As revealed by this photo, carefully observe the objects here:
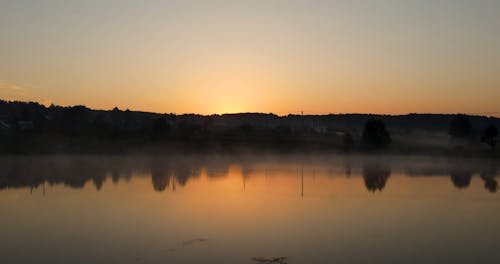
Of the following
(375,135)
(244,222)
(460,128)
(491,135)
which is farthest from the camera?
(460,128)

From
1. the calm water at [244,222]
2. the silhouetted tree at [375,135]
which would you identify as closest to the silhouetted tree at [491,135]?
the silhouetted tree at [375,135]

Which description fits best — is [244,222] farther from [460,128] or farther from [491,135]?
[460,128]

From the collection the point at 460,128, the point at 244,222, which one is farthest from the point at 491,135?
the point at 244,222

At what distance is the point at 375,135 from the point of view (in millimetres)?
58844

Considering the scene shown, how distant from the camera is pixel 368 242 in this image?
12.3m

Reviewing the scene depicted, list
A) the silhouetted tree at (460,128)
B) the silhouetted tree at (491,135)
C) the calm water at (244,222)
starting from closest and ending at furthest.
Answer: the calm water at (244,222), the silhouetted tree at (491,135), the silhouetted tree at (460,128)

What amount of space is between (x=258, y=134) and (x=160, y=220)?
5429 centimetres

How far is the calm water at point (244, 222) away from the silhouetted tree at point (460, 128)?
168ft

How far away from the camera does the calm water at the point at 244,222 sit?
36.0ft

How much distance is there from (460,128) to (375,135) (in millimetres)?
22165

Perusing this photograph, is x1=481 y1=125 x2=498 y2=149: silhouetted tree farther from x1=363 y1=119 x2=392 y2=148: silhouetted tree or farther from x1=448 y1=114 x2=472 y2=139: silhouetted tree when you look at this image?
x1=448 y1=114 x2=472 y2=139: silhouetted tree

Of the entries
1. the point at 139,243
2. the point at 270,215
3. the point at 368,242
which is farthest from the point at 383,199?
the point at 139,243

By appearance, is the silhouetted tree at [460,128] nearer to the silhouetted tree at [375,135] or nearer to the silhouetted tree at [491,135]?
the silhouetted tree at [491,135]

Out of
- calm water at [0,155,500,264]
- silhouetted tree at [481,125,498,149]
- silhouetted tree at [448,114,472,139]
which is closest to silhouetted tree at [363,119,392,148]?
silhouetted tree at [481,125,498,149]
